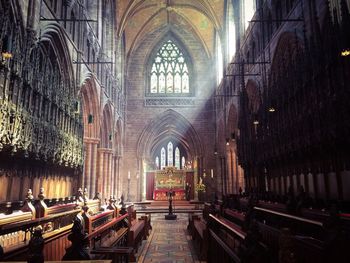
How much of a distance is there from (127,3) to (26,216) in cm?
2166

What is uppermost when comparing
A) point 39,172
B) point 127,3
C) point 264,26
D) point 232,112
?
point 127,3

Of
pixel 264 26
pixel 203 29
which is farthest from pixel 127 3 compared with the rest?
pixel 264 26

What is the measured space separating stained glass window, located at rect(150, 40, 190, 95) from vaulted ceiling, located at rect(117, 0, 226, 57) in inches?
91.7

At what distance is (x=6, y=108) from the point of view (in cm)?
708

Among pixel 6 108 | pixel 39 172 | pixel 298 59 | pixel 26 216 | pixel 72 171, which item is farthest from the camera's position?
pixel 72 171

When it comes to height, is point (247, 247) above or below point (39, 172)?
below

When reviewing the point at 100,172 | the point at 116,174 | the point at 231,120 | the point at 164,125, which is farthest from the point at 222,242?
the point at 164,125

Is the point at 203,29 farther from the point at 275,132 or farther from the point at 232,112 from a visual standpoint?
the point at 275,132

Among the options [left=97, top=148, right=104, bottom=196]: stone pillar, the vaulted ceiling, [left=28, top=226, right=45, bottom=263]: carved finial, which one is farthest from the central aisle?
the vaulted ceiling

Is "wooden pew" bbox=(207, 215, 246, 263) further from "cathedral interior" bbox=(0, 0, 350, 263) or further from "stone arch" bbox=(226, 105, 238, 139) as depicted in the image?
"stone arch" bbox=(226, 105, 238, 139)

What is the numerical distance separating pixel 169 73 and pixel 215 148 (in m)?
9.18

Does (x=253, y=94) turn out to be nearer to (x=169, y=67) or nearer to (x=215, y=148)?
(x=215, y=148)

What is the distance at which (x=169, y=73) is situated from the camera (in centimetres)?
3075

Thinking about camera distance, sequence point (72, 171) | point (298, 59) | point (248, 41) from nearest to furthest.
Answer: point (298, 59)
point (72, 171)
point (248, 41)
